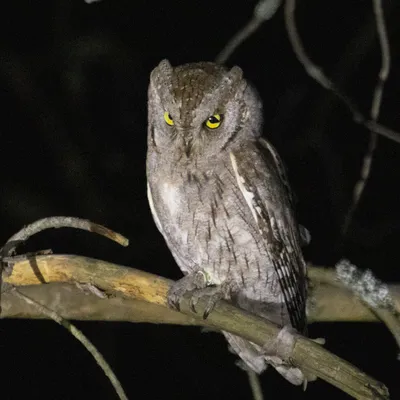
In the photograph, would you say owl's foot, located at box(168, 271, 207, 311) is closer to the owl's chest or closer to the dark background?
the owl's chest

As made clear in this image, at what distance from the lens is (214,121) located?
2.06 m

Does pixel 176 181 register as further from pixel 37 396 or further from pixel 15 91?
pixel 37 396

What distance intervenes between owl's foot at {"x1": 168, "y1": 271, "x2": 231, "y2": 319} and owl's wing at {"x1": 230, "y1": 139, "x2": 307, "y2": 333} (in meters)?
0.17

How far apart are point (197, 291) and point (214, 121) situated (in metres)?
0.45

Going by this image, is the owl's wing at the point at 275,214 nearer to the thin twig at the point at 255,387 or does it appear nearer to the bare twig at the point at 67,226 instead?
the thin twig at the point at 255,387

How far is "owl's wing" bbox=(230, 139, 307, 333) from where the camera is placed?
212cm

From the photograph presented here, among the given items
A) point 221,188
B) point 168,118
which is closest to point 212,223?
point 221,188

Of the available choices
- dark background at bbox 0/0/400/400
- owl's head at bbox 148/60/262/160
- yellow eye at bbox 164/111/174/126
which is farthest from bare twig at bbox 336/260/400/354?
dark background at bbox 0/0/400/400

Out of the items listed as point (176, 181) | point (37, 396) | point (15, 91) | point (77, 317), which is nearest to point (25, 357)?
point (37, 396)

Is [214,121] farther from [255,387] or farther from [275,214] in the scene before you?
[255,387]

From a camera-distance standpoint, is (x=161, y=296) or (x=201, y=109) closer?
(x=161, y=296)

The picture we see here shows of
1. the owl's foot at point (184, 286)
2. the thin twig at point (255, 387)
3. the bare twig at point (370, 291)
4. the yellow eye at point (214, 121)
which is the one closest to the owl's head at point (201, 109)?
the yellow eye at point (214, 121)

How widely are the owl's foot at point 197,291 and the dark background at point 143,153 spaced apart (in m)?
1.10

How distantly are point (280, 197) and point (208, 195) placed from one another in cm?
21
